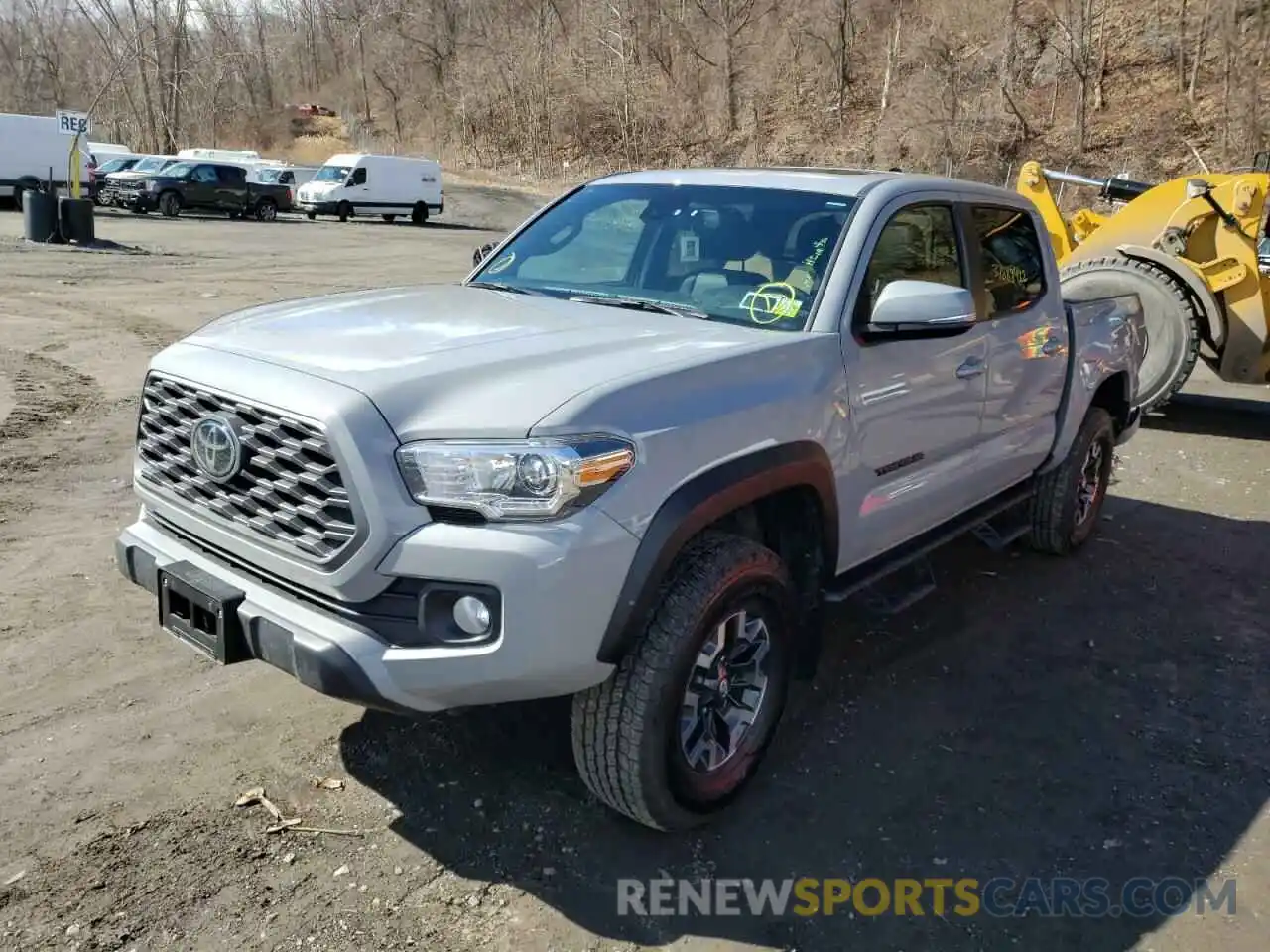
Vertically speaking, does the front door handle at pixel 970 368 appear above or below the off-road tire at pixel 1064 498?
above

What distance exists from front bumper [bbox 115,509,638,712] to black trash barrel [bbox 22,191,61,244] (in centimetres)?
2113

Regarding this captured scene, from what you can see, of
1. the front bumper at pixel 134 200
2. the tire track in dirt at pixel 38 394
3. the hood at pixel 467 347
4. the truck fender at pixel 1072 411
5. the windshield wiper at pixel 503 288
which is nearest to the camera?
the hood at pixel 467 347

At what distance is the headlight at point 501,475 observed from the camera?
8.57 feet

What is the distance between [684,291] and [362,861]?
2.15 m

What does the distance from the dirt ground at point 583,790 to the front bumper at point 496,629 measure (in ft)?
2.11

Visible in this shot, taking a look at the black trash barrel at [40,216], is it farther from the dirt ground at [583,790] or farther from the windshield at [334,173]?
the dirt ground at [583,790]

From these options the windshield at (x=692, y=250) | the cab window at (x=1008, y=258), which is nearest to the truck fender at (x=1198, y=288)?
the cab window at (x=1008, y=258)

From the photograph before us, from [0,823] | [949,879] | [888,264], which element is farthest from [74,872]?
[888,264]

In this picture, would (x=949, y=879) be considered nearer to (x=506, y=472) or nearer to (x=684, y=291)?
(x=506, y=472)

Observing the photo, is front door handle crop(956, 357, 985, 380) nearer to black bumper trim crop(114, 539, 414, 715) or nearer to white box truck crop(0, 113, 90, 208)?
black bumper trim crop(114, 539, 414, 715)

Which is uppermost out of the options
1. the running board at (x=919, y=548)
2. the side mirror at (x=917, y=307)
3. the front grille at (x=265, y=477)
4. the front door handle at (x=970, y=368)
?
the side mirror at (x=917, y=307)

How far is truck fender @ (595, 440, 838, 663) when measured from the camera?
2.75 metres

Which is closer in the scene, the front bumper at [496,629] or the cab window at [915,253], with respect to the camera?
the front bumper at [496,629]

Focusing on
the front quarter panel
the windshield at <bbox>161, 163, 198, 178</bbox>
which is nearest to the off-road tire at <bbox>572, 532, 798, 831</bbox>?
the front quarter panel
